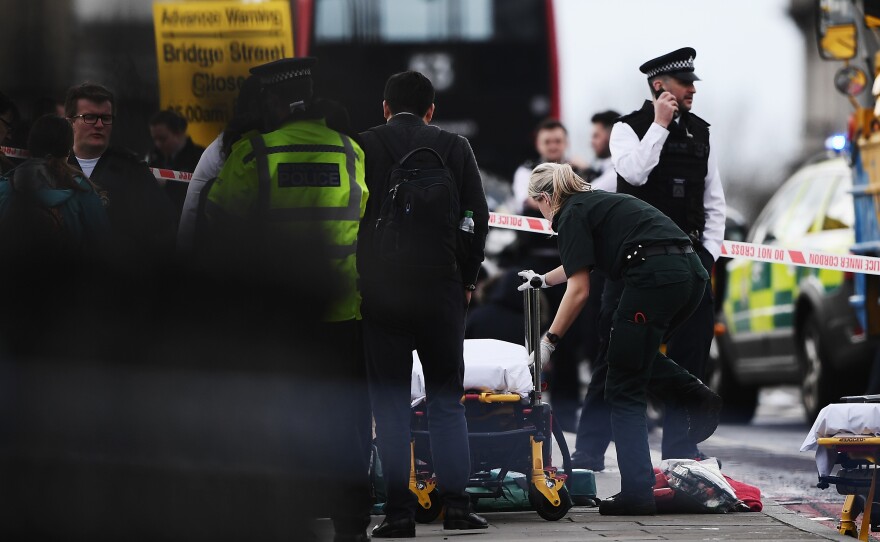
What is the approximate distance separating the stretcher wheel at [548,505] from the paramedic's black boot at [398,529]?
2.24 ft

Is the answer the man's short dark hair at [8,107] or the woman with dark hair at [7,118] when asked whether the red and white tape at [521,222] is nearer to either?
the woman with dark hair at [7,118]

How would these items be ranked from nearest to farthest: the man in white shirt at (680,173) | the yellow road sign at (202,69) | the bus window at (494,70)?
the yellow road sign at (202,69), the man in white shirt at (680,173), the bus window at (494,70)

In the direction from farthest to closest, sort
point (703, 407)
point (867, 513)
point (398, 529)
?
1. point (703, 407)
2. point (398, 529)
3. point (867, 513)

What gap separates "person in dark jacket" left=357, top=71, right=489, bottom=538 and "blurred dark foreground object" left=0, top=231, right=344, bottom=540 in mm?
2278

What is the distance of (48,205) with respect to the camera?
3.50m

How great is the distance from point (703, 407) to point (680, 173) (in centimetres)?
123

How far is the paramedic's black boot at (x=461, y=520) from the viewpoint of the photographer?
6.07 meters

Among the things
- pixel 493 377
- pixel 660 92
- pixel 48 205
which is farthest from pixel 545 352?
pixel 48 205

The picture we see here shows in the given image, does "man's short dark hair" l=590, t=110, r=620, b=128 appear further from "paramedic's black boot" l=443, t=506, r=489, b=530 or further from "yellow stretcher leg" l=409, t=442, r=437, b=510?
"paramedic's black boot" l=443, t=506, r=489, b=530

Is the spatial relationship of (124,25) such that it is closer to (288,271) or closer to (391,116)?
(288,271)

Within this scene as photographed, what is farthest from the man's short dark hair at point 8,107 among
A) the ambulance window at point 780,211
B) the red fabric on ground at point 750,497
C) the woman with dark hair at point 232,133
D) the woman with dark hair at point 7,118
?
the ambulance window at point 780,211

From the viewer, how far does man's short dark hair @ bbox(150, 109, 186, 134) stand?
326 cm

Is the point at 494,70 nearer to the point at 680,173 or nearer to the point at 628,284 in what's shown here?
the point at 680,173

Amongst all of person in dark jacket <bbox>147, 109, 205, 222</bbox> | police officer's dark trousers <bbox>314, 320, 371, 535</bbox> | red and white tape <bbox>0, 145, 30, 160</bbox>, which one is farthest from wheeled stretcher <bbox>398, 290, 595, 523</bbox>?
red and white tape <bbox>0, 145, 30, 160</bbox>
